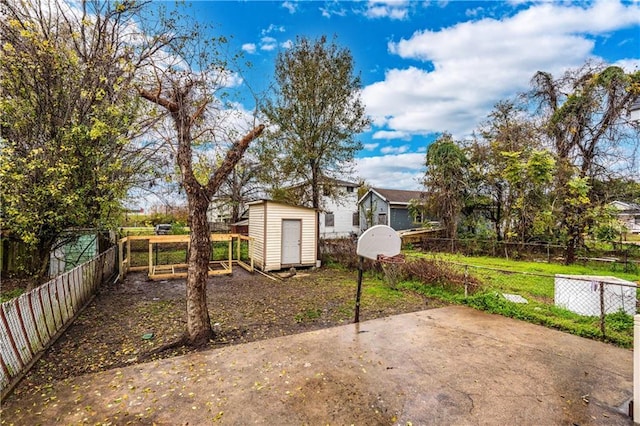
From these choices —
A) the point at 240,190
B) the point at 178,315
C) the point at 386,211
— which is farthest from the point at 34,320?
the point at 386,211

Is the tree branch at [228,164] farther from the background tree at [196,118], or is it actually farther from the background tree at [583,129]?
the background tree at [583,129]

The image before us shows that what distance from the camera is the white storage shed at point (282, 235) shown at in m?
10.8

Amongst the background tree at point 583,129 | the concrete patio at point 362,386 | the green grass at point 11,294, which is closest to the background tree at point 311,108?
the background tree at point 583,129

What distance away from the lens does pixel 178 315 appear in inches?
229

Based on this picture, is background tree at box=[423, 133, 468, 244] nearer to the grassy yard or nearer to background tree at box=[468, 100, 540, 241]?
background tree at box=[468, 100, 540, 241]

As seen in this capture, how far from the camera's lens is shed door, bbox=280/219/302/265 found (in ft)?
36.5

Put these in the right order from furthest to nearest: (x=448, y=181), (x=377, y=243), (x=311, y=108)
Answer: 1. (x=448, y=181)
2. (x=311, y=108)
3. (x=377, y=243)

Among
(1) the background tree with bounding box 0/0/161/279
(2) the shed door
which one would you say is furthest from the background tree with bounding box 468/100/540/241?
(1) the background tree with bounding box 0/0/161/279

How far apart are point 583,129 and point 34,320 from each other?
1653 centimetres

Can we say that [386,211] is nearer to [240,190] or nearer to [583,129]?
[240,190]

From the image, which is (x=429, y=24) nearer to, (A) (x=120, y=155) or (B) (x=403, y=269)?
(B) (x=403, y=269)

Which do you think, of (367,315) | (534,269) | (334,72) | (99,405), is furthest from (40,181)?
(534,269)

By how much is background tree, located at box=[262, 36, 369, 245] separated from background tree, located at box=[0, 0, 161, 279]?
6.23 m

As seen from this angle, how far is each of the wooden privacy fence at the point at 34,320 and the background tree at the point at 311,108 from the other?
7554 mm
